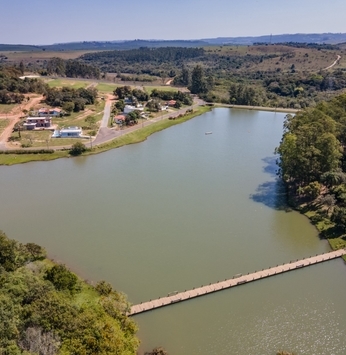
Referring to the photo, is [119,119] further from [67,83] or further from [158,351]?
[158,351]

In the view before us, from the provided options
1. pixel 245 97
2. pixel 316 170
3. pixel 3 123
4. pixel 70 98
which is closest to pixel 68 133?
pixel 3 123

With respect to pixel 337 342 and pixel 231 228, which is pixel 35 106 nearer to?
pixel 231 228

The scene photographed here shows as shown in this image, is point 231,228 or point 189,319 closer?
point 189,319

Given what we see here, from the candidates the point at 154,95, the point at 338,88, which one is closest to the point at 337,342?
the point at 154,95

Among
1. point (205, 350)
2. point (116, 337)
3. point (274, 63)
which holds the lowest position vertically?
point (205, 350)

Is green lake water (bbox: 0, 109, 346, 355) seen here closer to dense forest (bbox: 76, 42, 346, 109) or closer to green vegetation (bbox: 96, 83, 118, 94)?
dense forest (bbox: 76, 42, 346, 109)

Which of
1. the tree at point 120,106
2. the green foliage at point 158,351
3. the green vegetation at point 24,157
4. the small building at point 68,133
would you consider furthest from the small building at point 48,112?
the green foliage at point 158,351

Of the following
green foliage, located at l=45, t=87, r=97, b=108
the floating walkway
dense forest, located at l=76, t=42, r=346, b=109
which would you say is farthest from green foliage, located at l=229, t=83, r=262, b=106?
the floating walkway

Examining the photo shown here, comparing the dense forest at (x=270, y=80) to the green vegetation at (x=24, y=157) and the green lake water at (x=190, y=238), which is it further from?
the green vegetation at (x=24, y=157)
